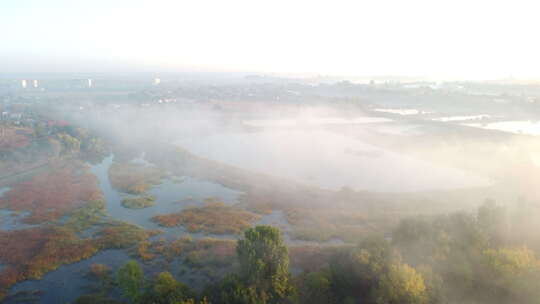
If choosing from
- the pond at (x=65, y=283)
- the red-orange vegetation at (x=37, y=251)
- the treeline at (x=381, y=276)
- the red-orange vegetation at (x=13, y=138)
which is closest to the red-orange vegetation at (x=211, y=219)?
the pond at (x=65, y=283)

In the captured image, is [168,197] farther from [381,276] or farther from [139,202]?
[381,276]

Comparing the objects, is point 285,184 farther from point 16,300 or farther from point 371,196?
point 16,300

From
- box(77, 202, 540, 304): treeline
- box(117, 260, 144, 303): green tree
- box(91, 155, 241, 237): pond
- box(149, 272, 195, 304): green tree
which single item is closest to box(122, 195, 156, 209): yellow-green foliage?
box(91, 155, 241, 237): pond

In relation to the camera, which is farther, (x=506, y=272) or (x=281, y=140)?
(x=281, y=140)

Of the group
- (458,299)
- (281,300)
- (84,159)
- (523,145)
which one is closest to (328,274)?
(281,300)

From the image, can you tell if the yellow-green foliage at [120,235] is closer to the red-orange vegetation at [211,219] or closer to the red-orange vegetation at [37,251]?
the red-orange vegetation at [37,251]

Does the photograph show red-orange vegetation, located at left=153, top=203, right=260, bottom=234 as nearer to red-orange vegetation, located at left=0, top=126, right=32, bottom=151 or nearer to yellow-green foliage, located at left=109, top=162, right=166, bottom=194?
yellow-green foliage, located at left=109, top=162, right=166, bottom=194

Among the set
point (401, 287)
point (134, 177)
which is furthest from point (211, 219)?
point (401, 287)
